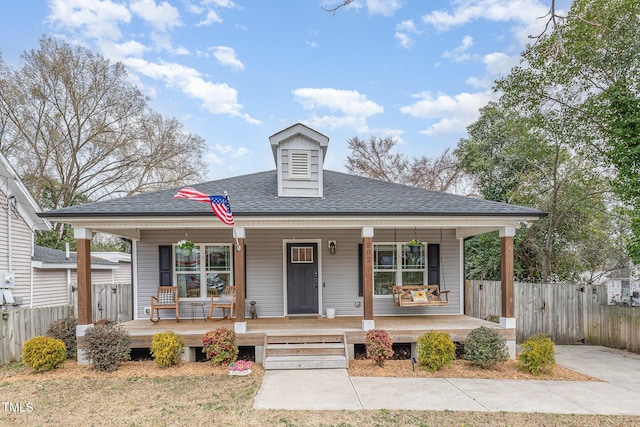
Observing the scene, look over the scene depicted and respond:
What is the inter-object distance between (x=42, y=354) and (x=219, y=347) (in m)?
2.99

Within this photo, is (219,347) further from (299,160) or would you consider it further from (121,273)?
(121,273)

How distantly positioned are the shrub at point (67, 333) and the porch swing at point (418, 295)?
22.0 ft

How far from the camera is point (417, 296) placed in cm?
846

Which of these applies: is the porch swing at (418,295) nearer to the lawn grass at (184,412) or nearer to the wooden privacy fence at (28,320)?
the lawn grass at (184,412)

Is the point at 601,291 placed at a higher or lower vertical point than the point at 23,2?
lower

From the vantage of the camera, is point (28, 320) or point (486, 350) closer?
point (486, 350)

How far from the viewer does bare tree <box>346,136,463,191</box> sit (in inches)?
850

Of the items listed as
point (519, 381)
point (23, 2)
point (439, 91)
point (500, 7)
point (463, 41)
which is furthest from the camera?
point (439, 91)

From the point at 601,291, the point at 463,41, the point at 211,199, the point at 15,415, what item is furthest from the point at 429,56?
the point at 15,415

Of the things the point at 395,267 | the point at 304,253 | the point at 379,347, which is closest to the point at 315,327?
the point at 379,347

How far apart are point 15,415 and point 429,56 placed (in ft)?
43.0

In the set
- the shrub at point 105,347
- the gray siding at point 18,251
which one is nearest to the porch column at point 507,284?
the shrub at point 105,347

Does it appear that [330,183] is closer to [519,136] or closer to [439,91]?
[519,136]

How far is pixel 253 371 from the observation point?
21.3 ft
